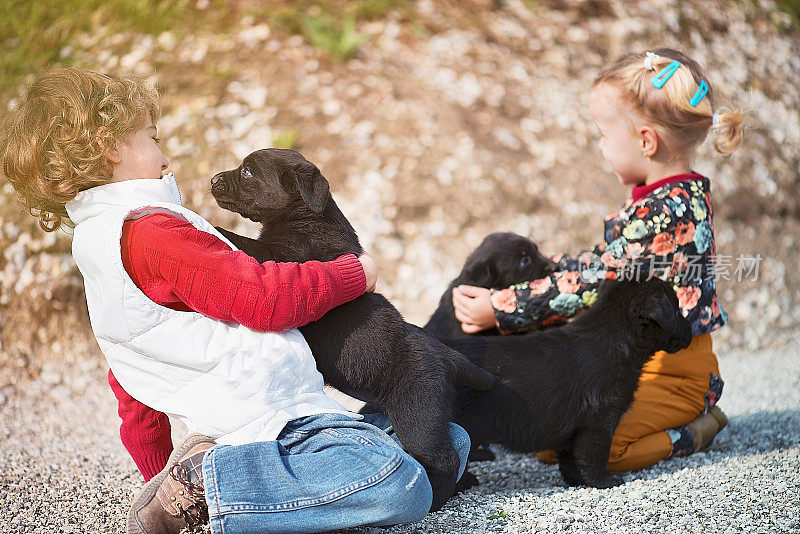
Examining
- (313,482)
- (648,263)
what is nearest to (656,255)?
(648,263)

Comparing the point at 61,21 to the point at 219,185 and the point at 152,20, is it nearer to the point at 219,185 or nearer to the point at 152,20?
the point at 152,20

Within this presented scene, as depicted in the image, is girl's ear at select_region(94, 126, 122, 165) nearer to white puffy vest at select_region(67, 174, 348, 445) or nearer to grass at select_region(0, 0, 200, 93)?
white puffy vest at select_region(67, 174, 348, 445)

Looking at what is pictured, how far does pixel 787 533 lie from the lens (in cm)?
250

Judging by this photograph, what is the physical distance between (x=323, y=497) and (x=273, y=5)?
5781 mm

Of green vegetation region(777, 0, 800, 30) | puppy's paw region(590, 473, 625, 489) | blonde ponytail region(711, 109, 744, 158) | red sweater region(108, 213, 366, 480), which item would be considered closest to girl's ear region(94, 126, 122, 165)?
red sweater region(108, 213, 366, 480)

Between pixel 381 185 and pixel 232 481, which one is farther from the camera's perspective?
pixel 381 185

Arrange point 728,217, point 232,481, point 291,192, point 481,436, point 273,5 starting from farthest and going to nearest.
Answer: point 273,5
point 728,217
point 481,436
point 291,192
point 232,481

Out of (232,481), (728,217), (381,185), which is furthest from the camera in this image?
(728,217)

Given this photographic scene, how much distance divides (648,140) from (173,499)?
8.65 ft

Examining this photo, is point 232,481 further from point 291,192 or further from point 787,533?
point 787,533

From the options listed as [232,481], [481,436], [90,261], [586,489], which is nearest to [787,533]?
[586,489]

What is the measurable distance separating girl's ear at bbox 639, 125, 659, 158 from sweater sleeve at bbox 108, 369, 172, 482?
2.47 metres

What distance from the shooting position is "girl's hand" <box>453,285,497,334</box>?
12.2 feet

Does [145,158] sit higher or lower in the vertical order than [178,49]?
higher
